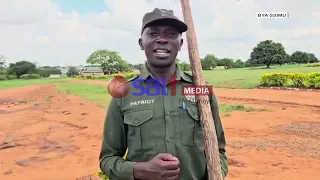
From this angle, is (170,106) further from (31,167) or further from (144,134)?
(31,167)

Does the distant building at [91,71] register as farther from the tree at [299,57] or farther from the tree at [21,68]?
the tree at [299,57]

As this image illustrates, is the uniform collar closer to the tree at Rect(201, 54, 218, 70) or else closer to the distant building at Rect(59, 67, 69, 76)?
the tree at Rect(201, 54, 218, 70)

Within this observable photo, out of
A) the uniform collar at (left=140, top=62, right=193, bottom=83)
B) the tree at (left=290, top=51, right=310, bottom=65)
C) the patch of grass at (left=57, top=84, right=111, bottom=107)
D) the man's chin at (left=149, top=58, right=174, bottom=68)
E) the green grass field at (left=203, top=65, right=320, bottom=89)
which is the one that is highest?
the tree at (left=290, top=51, right=310, bottom=65)

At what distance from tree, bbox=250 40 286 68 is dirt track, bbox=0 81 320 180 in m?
44.5

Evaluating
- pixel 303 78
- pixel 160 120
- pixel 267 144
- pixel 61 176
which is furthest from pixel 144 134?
pixel 303 78

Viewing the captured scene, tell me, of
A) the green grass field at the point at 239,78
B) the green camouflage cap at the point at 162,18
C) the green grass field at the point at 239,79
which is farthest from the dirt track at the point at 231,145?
the green grass field at the point at 239,78

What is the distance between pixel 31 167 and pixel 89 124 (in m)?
3.55

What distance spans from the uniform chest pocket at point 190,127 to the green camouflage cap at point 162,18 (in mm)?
380

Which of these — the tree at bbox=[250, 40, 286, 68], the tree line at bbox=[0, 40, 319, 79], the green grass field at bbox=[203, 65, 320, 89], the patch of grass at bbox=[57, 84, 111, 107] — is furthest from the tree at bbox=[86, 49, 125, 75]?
the patch of grass at bbox=[57, 84, 111, 107]

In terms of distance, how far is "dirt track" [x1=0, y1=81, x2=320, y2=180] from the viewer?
5125mm

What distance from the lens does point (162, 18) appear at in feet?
4.53

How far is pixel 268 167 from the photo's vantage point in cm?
508

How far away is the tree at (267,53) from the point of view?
5294 cm

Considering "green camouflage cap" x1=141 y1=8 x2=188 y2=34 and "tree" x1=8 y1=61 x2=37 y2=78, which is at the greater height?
"tree" x1=8 y1=61 x2=37 y2=78
